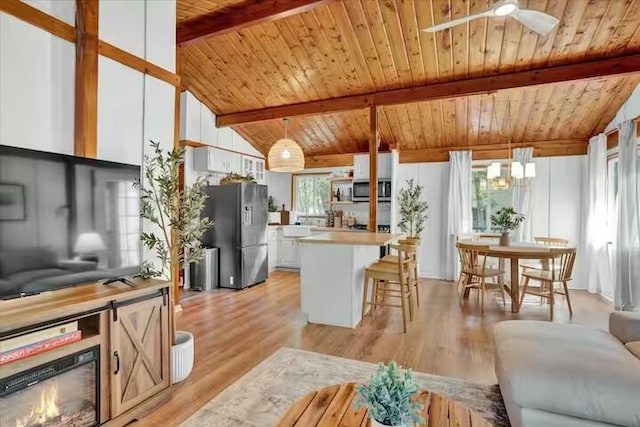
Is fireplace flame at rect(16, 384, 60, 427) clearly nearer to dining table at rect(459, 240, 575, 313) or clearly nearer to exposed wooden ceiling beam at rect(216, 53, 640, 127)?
dining table at rect(459, 240, 575, 313)

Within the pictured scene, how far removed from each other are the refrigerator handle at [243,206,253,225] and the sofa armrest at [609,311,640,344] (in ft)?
15.8

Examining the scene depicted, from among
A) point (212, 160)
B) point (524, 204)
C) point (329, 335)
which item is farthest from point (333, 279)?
point (524, 204)

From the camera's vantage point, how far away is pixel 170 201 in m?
2.68

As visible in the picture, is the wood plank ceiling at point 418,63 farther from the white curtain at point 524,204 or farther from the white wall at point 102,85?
the white wall at point 102,85

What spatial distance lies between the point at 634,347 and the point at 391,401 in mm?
1868

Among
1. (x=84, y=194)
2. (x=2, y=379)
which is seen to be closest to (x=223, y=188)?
(x=84, y=194)

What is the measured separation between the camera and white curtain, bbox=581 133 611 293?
5.27 metres

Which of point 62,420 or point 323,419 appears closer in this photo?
point 323,419

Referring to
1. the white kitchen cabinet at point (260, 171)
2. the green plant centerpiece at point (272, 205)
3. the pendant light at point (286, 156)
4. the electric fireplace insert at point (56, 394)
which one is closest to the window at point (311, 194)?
the green plant centerpiece at point (272, 205)

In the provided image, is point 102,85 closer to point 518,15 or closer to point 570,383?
point 518,15

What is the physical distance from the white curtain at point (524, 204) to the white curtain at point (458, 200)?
2.57 feet

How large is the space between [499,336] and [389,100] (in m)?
3.90

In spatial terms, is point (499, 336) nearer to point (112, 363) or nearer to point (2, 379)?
point (112, 363)

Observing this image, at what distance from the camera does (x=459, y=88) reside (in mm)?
4730
